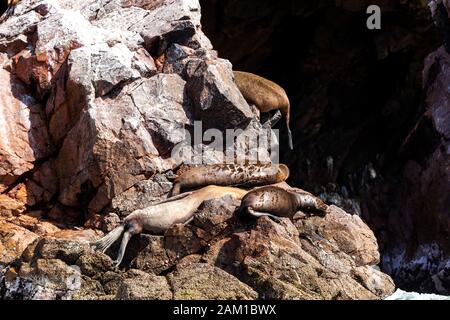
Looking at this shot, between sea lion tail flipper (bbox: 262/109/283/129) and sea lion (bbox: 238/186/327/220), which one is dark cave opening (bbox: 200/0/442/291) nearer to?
sea lion tail flipper (bbox: 262/109/283/129)

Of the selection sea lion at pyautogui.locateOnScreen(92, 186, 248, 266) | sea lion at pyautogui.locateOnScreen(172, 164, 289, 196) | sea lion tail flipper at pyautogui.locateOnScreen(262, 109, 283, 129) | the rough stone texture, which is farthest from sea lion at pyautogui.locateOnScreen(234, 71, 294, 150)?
the rough stone texture

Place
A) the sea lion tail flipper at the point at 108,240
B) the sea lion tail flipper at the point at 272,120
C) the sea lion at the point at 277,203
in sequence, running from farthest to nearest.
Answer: the sea lion tail flipper at the point at 272,120, the sea lion at the point at 277,203, the sea lion tail flipper at the point at 108,240

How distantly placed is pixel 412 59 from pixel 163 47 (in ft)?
33.0

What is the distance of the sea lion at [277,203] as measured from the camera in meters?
9.45

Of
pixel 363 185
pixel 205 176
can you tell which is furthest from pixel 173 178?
pixel 363 185

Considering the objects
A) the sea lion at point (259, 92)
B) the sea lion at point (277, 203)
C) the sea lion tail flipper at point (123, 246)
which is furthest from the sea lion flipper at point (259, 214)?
the sea lion at point (259, 92)

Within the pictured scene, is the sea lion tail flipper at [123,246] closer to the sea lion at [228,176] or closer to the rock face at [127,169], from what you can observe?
the rock face at [127,169]

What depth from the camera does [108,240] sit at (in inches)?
369

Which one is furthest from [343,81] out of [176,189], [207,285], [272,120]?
[207,285]

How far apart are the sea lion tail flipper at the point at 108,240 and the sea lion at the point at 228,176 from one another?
1.12 m

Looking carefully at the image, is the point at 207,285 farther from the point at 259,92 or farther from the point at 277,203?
the point at 259,92

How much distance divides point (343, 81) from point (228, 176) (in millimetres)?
10343

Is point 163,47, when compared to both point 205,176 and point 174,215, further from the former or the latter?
point 174,215

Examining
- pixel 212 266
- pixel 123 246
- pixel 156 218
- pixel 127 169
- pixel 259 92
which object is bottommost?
pixel 123 246
